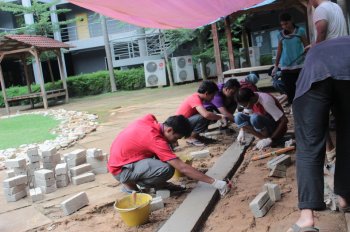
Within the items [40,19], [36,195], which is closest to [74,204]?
[36,195]

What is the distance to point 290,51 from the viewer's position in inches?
231

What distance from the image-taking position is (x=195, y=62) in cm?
1972

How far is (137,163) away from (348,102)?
2.03m

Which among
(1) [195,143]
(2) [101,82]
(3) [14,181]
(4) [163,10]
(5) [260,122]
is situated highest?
(4) [163,10]

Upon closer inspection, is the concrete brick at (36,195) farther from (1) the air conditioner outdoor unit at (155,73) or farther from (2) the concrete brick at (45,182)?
(1) the air conditioner outdoor unit at (155,73)

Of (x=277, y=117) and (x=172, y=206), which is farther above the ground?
(x=277, y=117)

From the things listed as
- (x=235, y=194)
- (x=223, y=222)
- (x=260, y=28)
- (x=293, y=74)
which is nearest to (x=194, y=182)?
(x=235, y=194)

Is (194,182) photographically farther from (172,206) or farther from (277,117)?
(277,117)

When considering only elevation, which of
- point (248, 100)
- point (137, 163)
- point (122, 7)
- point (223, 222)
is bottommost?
point (223, 222)

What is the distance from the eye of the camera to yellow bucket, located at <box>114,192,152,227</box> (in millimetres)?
3045

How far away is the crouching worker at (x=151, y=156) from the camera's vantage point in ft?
11.1

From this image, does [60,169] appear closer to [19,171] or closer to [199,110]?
[19,171]

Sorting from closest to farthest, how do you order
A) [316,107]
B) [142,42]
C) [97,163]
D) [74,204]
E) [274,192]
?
[316,107] < [274,192] < [74,204] < [97,163] < [142,42]

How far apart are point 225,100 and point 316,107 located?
12.0ft
